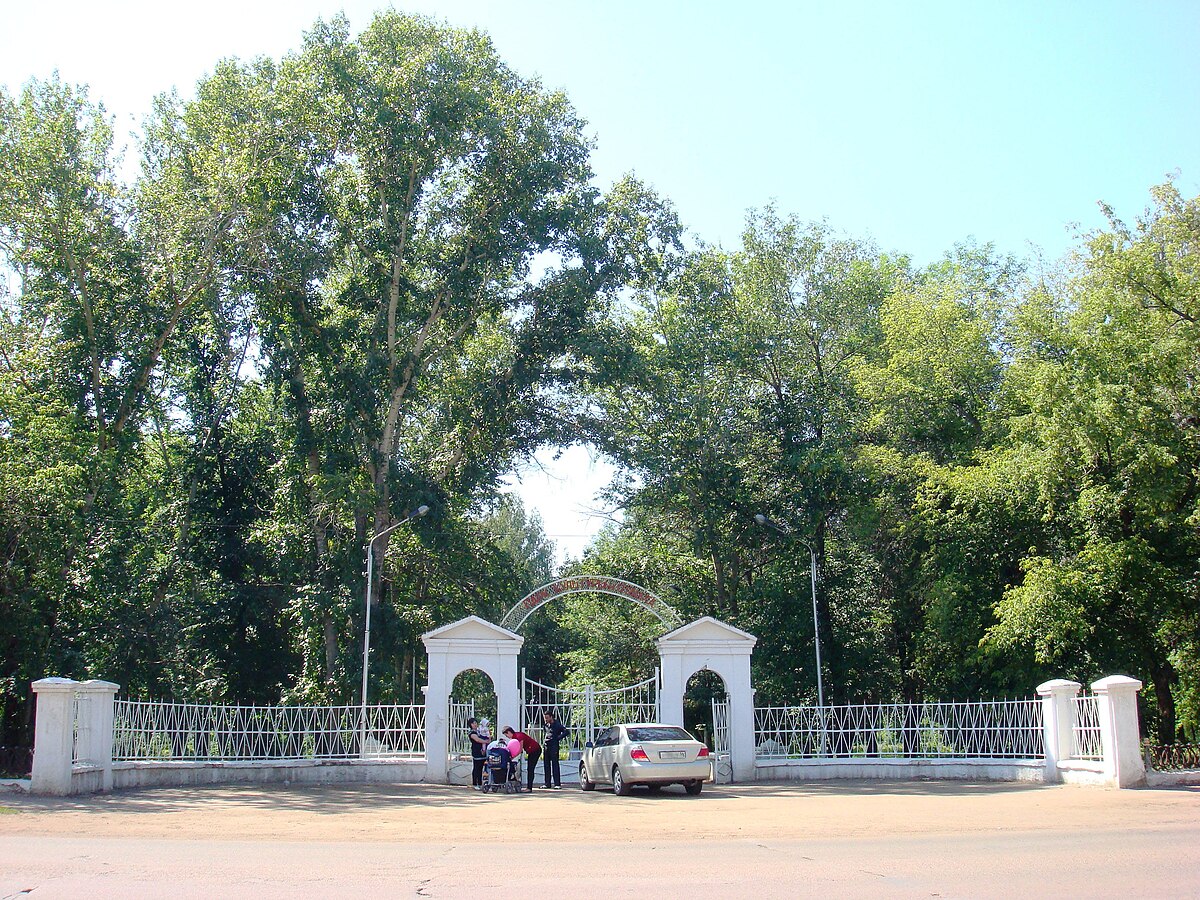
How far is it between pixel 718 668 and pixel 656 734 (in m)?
4.20

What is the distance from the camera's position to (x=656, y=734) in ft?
59.2

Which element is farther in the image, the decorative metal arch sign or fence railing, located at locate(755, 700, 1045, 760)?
the decorative metal arch sign

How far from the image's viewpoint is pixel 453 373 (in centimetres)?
3011

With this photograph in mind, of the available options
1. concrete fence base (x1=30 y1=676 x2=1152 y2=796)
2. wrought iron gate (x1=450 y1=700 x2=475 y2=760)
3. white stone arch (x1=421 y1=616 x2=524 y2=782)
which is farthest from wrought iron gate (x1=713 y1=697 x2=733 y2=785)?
wrought iron gate (x1=450 y1=700 x2=475 y2=760)

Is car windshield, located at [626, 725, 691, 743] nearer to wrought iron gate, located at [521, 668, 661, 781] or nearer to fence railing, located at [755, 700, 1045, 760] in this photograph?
wrought iron gate, located at [521, 668, 661, 781]

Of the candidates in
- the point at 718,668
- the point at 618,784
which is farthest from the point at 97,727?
the point at 718,668

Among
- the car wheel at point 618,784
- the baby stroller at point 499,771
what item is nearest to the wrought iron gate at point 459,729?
the baby stroller at point 499,771

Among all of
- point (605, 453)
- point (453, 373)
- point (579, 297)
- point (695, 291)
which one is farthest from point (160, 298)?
point (695, 291)

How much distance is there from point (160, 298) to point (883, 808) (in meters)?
20.7

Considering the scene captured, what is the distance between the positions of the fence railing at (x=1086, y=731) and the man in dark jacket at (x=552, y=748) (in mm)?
9213

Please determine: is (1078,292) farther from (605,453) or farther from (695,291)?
(605,453)

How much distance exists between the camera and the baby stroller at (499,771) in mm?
18844

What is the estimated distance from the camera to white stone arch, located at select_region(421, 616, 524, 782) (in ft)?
67.9

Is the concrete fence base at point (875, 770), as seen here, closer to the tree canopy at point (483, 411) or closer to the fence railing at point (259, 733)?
the tree canopy at point (483, 411)
